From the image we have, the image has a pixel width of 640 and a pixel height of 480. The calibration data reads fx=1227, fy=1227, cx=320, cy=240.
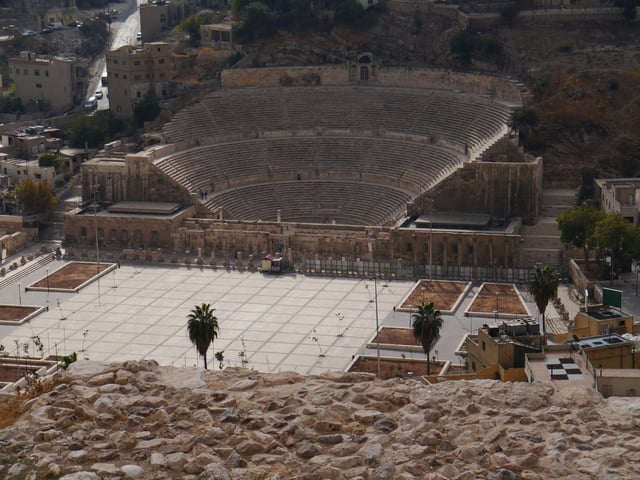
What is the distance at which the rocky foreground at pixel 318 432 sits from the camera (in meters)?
27.0

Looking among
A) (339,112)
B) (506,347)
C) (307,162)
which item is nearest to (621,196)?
(307,162)

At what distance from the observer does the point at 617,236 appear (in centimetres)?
7231

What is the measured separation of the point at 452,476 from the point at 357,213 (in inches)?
2447

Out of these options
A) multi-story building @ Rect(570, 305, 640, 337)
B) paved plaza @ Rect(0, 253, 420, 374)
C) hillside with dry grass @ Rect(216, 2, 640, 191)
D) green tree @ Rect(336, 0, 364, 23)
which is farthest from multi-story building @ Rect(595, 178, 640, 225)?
green tree @ Rect(336, 0, 364, 23)

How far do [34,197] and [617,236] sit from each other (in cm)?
4281

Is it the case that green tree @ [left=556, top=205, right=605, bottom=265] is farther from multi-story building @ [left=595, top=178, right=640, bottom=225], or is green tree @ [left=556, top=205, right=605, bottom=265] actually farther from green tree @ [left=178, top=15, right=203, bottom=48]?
green tree @ [left=178, top=15, right=203, bottom=48]

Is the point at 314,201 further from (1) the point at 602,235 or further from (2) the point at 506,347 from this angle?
(2) the point at 506,347

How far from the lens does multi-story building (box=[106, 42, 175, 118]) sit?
344 feet

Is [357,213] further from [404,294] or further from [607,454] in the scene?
[607,454]

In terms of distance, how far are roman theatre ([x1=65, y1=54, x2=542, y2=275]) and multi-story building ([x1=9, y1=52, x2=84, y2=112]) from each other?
1818 centimetres

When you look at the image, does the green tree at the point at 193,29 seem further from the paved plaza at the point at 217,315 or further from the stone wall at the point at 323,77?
the paved plaza at the point at 217,315

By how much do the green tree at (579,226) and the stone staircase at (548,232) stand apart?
2810 mm

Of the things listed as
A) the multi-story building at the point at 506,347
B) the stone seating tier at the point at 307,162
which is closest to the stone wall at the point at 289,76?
the stone seating tier at the point at 307,162

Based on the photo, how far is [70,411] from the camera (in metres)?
29.5
